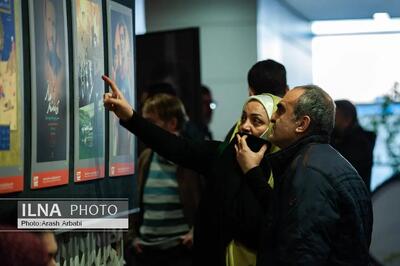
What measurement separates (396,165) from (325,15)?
1.64 m

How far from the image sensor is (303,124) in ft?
9.73

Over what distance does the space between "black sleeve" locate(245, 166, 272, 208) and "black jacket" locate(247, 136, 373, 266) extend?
309 millimetres

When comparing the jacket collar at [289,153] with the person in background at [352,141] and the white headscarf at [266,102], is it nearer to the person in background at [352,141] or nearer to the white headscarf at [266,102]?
the white headscarf at [266,102]

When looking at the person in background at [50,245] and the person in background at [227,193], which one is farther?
the person in background at [227,193]

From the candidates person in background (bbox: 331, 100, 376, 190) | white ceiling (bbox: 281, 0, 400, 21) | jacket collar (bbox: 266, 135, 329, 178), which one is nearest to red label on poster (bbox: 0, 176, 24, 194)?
jacket collar (bbox: 266, 135, 329, 178)

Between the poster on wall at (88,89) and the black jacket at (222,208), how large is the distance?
224 mm

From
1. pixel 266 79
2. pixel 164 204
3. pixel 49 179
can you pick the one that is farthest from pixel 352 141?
pixel 49 179

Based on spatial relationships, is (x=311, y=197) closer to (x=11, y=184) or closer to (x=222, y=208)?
(x=222, y=208)

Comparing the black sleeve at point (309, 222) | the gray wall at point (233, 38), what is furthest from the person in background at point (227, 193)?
the gray wall at point (233, 38)

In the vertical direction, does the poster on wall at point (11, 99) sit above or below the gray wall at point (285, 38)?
below

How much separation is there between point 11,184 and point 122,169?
994 mm

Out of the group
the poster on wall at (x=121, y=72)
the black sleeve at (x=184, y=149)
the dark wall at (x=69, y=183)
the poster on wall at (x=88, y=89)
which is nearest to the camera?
the dark wall at (x=69, y=183)

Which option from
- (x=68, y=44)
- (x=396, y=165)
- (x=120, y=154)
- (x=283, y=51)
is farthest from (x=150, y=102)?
(x=283, y=51)

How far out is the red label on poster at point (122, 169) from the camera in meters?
3.41
